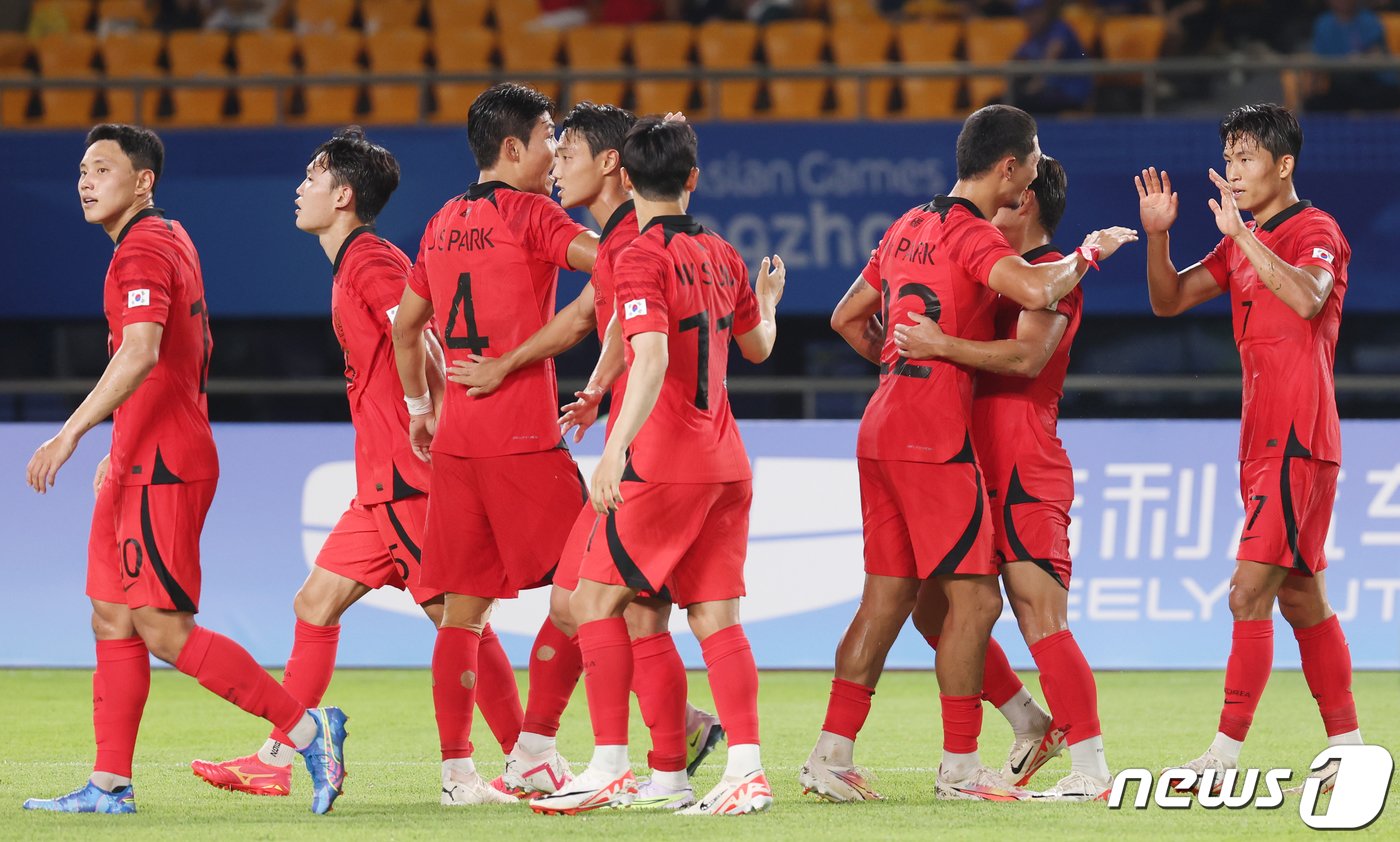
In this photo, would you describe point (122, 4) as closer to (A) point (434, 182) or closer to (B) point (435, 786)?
(A) point (434, 182)

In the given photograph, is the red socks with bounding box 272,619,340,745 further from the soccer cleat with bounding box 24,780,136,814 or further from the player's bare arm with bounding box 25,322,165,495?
the player's bare arm with bounding box 25,322,165,495

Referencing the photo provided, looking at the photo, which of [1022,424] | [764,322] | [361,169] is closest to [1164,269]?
[1022,424]

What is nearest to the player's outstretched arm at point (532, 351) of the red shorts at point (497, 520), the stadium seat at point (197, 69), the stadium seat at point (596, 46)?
the red shorts at point (497, 520)

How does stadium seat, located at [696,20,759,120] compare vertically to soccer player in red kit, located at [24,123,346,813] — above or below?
above

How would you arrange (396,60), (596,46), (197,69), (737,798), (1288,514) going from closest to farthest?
(737,798), (1288,514), (596,46), (396,60), (197,69)

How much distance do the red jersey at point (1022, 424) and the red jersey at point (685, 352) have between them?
980 mm

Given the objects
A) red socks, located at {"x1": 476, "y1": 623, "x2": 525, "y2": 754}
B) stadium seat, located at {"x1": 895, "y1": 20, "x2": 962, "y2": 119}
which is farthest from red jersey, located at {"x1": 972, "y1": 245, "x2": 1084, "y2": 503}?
stadium seat, located at {"x1": 895, "y1": 20, "x2": 962, "y2": 119}

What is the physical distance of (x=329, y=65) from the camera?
1527 centimetres

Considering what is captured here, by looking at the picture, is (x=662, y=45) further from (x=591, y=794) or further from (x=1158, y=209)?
(x=591, y=794)

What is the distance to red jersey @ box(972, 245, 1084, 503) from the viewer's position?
5.96 metres

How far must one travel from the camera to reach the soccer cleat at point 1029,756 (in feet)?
20.3

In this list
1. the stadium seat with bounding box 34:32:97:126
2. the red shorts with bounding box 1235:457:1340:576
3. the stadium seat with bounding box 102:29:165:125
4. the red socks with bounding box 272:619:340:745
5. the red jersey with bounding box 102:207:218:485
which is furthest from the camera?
the stadium seat with bounding box 34:32:97:126

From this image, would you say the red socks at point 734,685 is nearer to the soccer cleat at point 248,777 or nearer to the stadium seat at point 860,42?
the soccer cleat at point 248,777

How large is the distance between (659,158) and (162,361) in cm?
180
